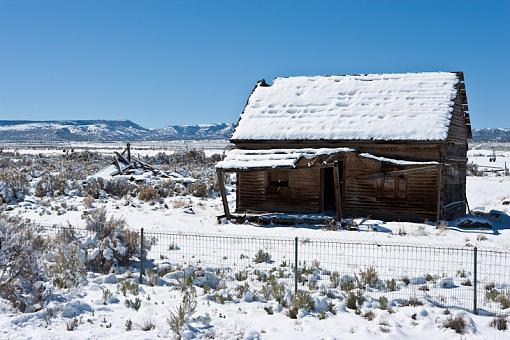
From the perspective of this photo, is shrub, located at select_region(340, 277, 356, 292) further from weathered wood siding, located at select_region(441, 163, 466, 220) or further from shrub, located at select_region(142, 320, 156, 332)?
weathered wood siding, located at select_region(441, 163, 466, 220)

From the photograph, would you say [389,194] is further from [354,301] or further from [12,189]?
[12,189]

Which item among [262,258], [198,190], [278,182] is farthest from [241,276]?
[198,190]

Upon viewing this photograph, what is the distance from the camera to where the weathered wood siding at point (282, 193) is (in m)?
18.8

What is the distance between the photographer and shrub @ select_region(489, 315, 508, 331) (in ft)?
23.8

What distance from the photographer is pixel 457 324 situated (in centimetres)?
722

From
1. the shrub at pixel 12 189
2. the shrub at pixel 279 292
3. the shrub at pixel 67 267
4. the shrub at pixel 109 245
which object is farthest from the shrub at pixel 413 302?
the shrub at pixel 12 189

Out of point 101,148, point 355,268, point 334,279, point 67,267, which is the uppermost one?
point 101,148

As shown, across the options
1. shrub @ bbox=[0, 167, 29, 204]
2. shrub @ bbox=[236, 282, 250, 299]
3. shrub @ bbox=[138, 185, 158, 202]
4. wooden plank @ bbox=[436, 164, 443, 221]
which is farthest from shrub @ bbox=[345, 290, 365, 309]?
shrub @ bbox=[0, 167, 29, 204]

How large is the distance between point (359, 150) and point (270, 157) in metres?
3.07

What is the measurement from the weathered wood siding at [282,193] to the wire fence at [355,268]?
5.14 metres

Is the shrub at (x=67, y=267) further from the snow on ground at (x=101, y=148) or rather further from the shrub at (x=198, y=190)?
the snow on ground at (x=101, y=148)

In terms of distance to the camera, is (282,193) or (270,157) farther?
(282,193)

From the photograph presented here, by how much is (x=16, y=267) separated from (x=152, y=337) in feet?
8.16

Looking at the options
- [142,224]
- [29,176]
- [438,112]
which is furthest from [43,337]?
[29,176]
